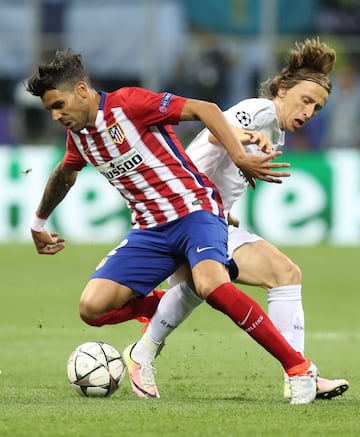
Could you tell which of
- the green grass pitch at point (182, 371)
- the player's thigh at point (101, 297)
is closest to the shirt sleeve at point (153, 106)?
the player's thigh at point (101, 297)

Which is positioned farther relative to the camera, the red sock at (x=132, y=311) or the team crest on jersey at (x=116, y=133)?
the red sock at (x=132, y=311)

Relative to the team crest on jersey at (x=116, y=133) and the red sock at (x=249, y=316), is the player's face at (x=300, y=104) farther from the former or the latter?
the red sock at (x=249, y=316)

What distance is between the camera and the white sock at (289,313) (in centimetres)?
670

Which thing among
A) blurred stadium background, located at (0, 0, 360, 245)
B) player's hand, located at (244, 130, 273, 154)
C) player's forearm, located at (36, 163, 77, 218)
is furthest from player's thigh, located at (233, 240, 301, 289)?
blurred stadium background, located at (0, 0, 360, 245)

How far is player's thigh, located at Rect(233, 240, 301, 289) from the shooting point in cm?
672

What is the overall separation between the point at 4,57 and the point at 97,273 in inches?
500

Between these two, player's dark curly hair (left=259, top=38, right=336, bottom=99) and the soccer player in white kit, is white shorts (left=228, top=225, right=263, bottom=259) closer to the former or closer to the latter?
the soccer player in white kit

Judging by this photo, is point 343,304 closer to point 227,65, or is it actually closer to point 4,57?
point 227,65

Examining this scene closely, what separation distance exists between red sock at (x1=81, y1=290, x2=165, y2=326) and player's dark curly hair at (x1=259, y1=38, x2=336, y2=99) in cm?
138

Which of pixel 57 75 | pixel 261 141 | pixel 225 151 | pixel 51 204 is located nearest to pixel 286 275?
pixel 225 151

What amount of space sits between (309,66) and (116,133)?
4.31 ft

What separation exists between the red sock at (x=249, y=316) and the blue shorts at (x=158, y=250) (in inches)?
10.1

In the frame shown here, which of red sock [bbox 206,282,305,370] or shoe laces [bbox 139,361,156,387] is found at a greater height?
red sock [bbox 206,282,305,370]

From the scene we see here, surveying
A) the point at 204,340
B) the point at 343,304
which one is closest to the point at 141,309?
the point at 204,340
